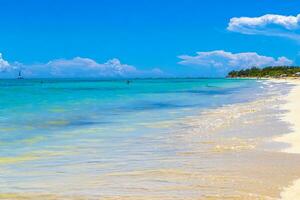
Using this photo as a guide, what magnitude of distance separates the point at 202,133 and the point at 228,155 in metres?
4.98

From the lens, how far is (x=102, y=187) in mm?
8984

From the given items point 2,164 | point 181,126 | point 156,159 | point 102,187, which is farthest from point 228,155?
point 181,126

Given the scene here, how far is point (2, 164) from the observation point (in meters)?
11.5

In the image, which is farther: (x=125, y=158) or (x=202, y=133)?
(x=202, y=133)

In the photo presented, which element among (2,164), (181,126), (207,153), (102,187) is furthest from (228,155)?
(181,126)

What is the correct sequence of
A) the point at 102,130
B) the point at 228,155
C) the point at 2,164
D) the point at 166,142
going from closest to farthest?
the point at 2,164, the point at 228,155, the point at 166,142, the point at 102,130

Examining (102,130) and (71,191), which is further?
(102,130)

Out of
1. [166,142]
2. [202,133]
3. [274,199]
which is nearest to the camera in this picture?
[274,199]

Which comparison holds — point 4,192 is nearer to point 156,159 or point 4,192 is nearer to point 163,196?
point 163,196

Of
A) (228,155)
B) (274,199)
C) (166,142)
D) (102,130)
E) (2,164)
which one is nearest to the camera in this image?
(274,199)

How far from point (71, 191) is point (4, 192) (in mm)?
1170

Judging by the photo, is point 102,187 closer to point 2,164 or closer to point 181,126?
point 2,164

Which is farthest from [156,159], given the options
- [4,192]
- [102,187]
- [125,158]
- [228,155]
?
[4,192]

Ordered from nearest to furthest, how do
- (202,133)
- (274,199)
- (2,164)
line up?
1. (274,199)
2. (2,164)
3. (202,133)
